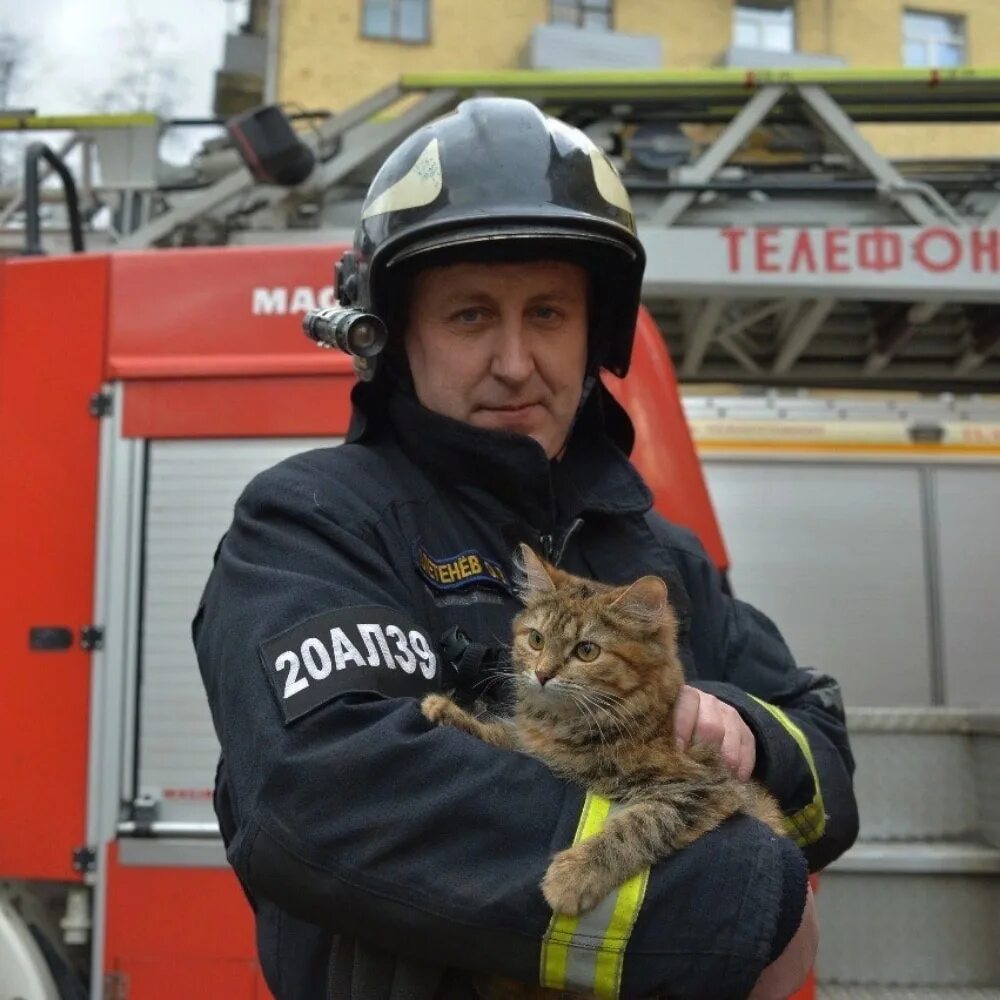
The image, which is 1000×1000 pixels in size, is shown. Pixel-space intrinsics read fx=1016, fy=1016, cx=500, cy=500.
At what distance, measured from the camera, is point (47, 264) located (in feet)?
11.1

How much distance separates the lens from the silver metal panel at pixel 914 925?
12.5ft

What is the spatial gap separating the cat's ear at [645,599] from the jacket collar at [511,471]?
0.79 feet

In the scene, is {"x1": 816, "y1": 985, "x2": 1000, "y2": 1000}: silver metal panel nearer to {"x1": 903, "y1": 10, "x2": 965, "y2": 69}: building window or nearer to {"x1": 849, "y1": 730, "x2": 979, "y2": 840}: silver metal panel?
{"x1": 849, "y1": 730, "x2": 979, "y2": 840}: silver metal panel

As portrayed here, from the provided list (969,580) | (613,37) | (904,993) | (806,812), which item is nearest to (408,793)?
(806,812)

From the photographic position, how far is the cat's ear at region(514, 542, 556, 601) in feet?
4.91

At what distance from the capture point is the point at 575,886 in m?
1.09

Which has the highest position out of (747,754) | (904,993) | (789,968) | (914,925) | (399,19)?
(399,19)

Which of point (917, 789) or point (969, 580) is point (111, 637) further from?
point (969, 580)

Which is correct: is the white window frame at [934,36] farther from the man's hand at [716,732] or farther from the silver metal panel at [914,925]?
the man's hand at [716,732]

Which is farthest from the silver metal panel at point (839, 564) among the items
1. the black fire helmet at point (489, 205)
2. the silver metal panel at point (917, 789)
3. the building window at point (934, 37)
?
the building window at point (934, 37)

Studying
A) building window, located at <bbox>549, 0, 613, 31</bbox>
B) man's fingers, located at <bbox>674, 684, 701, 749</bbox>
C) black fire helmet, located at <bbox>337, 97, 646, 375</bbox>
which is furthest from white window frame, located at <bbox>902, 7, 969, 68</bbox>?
man's fingers, located at <bbox>674, 684, 701, 749</bbox>

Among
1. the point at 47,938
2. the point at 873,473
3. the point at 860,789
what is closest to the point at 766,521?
the point at 873,473

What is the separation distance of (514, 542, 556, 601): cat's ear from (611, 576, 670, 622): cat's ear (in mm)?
108

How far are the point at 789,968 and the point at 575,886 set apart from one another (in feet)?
1.22
